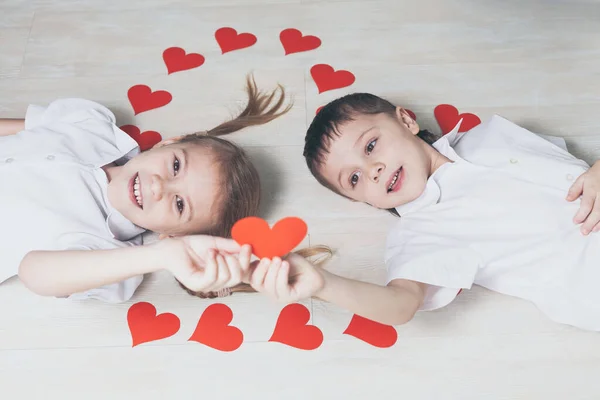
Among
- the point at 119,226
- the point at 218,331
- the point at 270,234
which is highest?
the point at 270,234

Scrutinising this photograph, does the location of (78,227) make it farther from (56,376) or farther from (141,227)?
(56,376)

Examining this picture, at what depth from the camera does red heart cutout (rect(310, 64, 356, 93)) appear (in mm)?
1663

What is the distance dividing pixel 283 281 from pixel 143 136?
77 centimetres

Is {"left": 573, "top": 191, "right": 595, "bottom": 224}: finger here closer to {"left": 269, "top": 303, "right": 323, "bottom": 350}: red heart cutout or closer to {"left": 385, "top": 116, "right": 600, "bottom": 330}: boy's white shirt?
{"left": 385, "top": 116, "right": 600, "bottom": 330}: boy's white shirt

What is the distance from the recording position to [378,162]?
50.3 inches

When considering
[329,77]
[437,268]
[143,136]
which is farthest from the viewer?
→ [329,77]

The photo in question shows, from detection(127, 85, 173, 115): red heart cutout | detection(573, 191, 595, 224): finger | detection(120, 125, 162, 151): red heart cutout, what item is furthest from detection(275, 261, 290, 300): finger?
detection(127, 85, 173, 115): red heart cutout

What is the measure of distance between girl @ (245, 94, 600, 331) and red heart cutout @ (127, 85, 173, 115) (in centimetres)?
46

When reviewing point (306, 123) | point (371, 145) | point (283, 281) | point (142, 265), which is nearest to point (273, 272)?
point (283, 281)

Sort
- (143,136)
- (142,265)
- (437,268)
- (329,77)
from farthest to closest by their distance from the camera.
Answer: (329,77) < (143,136) < (437,268) < (142,265)

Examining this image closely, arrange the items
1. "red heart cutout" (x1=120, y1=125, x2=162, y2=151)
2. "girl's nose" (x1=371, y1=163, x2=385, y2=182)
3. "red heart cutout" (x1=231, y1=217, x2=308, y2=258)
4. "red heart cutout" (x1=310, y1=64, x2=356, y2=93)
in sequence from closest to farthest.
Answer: "red heart cutout" (x1=231, y1=217, x2=308, y2=258)
"girl's nose" (x1=371, y1=163, x2=385, y2=182)
"red heart cutout" (x1=120, y1=125, x2=162, y2=151)
"red heart cutout" (x1=310, y1=64, x2=356, y2=93)

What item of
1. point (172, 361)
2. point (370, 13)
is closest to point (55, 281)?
point (172, 361)

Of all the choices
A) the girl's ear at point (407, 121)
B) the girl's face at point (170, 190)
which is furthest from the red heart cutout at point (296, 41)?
the girl's face at point (170, 190)

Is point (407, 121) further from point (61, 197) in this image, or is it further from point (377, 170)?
point (61, 197)
